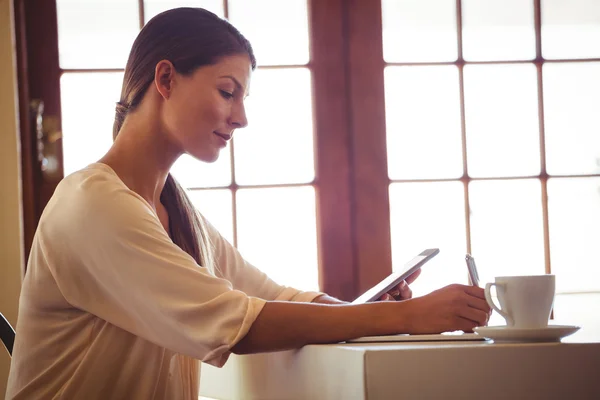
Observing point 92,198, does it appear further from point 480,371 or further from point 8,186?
point 8,186

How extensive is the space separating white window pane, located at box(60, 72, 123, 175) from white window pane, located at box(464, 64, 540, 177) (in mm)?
1037

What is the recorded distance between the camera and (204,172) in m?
2.11

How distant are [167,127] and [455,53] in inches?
46.2

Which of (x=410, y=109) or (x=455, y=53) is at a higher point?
(x=455, y=53)

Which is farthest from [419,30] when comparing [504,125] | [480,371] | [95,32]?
[480,371]

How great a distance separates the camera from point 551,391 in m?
0.78

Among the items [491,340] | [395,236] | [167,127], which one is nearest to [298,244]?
[395,236]

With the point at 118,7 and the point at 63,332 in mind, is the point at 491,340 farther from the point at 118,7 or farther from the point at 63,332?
the point at 118,7

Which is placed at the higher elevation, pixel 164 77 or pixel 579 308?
pixel 164 77

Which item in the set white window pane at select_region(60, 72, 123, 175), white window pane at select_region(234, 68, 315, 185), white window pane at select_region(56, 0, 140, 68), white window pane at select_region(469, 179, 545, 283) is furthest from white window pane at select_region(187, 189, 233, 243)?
white window pane at select_region(469, 179, 545, 283)

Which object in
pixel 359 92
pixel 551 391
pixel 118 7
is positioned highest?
pixel 118 7

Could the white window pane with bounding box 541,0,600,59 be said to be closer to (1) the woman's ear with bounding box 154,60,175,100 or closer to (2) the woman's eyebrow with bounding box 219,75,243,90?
(2) the woman's eyebrow with bounding box 219,75,243,90

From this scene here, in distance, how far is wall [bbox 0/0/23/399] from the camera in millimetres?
1914

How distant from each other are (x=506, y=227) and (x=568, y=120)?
36 centimetres
